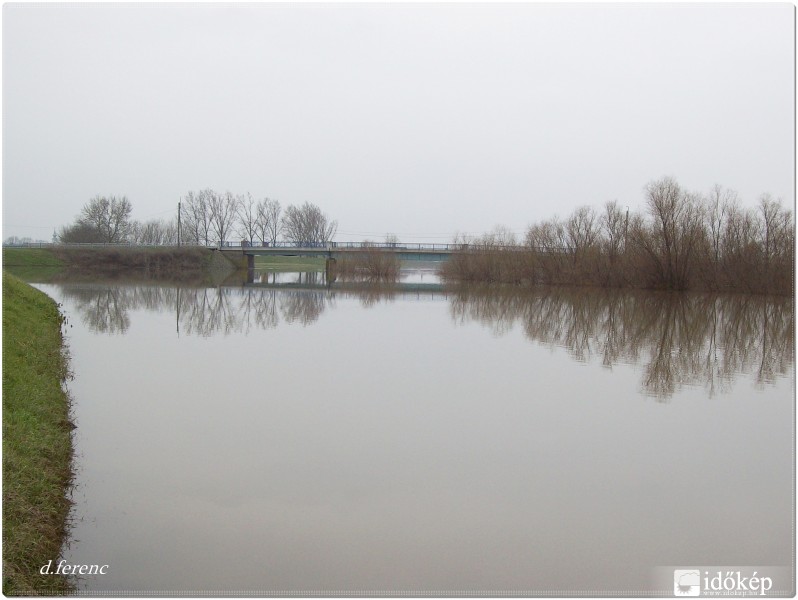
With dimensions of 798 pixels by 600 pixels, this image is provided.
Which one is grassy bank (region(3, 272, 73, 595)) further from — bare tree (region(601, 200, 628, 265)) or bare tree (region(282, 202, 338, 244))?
bare tree (region(282, 202, 338, 244))

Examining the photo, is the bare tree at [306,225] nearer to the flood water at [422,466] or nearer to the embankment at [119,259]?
the embankment at [119,259]

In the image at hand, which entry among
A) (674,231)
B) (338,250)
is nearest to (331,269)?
(338,250)

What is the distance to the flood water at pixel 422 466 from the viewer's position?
5.90m

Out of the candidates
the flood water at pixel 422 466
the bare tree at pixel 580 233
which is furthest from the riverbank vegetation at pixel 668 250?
the flood water at pixel 422 466

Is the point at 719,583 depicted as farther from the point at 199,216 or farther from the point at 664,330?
the point at 199,216

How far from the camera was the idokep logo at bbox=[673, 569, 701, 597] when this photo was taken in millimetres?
5379

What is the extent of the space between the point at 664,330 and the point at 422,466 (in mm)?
16368

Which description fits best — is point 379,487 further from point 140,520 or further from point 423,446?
point 140,520

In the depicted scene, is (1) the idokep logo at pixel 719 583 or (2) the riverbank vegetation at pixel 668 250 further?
(2) the riverbank vegetation at pixel 668 250

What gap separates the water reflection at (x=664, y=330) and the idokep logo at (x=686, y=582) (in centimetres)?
712

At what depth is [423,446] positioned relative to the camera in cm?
909

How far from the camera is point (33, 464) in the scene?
6902 mm

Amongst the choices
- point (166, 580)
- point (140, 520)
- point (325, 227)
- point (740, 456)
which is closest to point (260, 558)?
point (166, 580)

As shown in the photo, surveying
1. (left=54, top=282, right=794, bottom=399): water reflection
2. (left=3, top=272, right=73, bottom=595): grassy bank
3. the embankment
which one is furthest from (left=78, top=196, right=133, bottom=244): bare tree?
(left=3, top=272, right=73, bottom=595): grassy bank
